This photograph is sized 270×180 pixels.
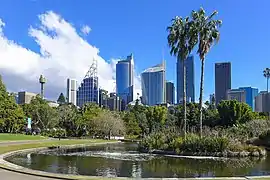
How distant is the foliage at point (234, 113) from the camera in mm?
83562

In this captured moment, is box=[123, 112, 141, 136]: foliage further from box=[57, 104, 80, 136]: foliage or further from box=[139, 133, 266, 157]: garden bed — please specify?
box=[139, 133, 266, 157]: garden bed

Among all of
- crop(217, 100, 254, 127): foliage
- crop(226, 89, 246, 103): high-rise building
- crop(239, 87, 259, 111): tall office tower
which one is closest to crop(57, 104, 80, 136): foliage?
crop(217, 100, 254, 127): foliage

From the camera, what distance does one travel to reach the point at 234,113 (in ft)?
276

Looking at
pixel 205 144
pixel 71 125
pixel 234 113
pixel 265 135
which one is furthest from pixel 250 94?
pixel 205 144

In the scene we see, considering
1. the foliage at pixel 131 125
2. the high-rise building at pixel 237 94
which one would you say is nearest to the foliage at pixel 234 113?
the foliage at pixel 131 125

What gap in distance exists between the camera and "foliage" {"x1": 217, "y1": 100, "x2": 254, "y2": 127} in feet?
274

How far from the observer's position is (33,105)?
97438 millimetres

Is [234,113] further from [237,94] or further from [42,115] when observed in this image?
[237,94]

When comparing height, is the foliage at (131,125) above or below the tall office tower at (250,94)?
below

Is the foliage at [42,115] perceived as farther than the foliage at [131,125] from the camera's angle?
Yes

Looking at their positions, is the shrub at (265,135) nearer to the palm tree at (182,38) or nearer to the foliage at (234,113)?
the palm tree at (182,38)

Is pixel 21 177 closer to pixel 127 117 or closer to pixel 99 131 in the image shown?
pixel 99 131

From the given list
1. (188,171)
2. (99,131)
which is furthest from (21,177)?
(99,131)

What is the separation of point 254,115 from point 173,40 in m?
47.8
